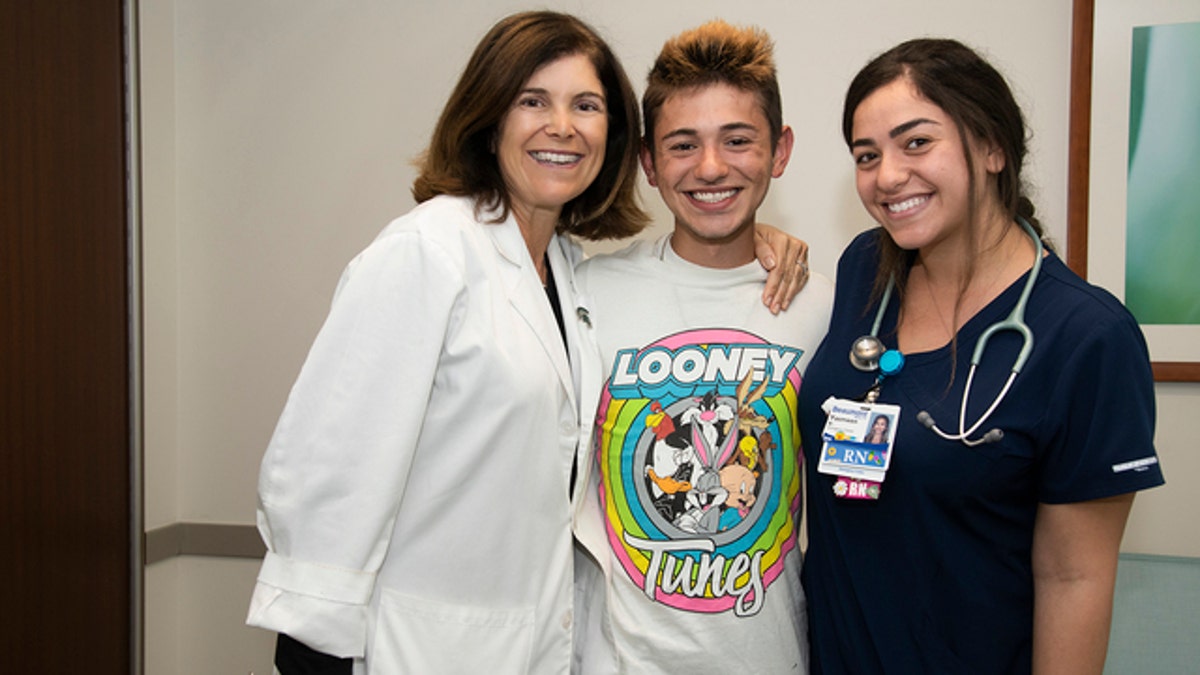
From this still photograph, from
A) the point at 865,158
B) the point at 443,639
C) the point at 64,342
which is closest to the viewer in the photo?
the point at 443,639

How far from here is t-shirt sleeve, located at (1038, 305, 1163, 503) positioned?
1.19m

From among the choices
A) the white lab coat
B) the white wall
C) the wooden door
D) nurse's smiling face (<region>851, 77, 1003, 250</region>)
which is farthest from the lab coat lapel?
the wooden door

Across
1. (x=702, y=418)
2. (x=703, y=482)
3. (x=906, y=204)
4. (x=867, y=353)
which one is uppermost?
(x=906, y=204)

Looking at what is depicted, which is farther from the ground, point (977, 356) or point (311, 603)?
point (977, 356)

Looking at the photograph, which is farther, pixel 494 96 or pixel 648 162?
pixel 648 162

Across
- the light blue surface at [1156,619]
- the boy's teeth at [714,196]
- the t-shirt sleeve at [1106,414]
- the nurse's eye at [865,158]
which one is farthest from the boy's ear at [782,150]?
the light blue surface at [1156,619]

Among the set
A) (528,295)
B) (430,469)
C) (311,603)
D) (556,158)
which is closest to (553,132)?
(556,158)

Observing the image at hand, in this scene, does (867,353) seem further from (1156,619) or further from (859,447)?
(1156,619)

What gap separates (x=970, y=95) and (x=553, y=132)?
662mm

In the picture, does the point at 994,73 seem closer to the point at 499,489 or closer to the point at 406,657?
the point at 499,489

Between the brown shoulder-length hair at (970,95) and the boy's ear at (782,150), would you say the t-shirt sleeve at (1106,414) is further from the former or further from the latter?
the boy's ear at (782,150)

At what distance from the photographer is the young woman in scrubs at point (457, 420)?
4.01ft

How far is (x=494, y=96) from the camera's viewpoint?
147cm

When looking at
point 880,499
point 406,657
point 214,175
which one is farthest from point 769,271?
point 214,175
